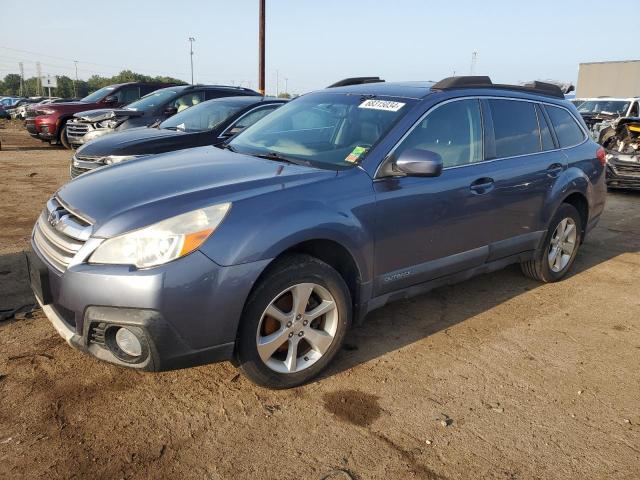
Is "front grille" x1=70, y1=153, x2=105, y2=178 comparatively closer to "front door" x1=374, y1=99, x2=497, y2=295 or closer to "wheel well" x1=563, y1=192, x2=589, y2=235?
"front door" x1=374, y1=99, x2=497, y2=295

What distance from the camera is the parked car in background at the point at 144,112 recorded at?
945 centimetres

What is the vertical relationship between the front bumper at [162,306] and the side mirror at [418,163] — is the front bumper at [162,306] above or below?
below

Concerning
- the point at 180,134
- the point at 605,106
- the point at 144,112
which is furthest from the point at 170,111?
the point at 605,106

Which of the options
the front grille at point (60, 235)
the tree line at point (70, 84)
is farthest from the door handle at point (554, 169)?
the tree line at point (70, 84)

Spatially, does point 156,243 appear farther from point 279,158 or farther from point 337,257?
point 279,158

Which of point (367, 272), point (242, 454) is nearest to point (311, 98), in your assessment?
point (367, 272)

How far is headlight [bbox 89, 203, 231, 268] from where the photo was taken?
2449 millimetres

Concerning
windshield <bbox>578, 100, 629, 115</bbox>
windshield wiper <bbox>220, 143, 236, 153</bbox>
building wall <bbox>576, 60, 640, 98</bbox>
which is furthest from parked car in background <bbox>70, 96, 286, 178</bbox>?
building wall <bbox>576, 60, 640, 98</bbox>

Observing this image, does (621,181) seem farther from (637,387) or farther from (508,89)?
(637,387)

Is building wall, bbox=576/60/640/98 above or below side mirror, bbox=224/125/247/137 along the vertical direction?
above

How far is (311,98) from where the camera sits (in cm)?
427

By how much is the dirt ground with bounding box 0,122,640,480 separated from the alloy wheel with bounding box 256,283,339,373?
18cm

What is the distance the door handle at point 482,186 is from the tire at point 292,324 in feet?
4.36

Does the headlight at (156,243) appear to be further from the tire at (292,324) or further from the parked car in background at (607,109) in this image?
the parked car in background at (607,109)
